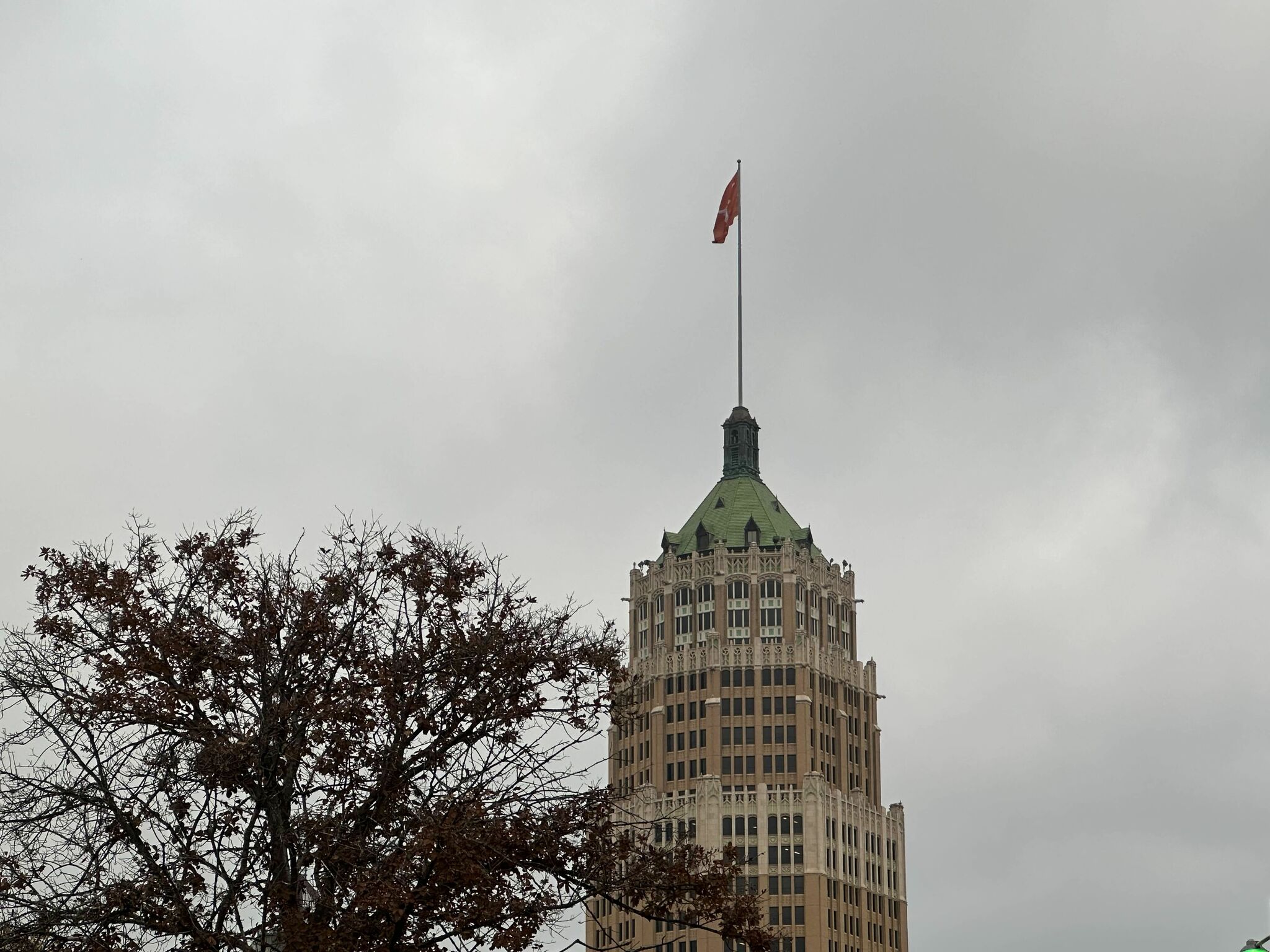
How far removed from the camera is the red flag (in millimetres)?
151500

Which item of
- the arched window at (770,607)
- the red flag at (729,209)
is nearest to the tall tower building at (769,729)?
the arched window at (770,607)

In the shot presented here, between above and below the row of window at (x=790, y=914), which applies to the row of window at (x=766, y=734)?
above

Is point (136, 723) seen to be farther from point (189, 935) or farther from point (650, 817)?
point (650, 817)

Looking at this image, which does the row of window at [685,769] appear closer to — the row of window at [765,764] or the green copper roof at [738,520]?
the row of window at [765,764]

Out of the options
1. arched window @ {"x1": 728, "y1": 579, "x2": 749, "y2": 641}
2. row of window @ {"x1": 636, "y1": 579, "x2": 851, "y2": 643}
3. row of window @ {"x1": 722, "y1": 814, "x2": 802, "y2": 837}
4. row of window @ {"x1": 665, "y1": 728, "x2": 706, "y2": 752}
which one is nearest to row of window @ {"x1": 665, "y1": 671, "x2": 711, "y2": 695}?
row of window @ {"x1": 665, "y1": 728, "x2": 706, "y2": 752}

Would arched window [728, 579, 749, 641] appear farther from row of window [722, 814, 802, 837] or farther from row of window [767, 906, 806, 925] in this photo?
row of window [767, 906, 806, 925]

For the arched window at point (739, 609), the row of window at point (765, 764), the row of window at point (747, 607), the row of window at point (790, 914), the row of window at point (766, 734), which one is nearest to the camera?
the row of window at point (790, 914)

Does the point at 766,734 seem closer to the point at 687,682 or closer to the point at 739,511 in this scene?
the point at 687,682

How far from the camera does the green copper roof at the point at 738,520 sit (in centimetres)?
16800

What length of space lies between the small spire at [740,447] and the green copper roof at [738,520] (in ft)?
4.96

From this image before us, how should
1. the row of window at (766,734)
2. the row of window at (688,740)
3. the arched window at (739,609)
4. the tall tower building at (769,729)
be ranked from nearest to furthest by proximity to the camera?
the tall tower building at (769,729) → the row of window at (688,740) → the row of window at (766,734) → the arched window at (739,609)

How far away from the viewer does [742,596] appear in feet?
541

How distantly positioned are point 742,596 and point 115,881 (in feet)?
459

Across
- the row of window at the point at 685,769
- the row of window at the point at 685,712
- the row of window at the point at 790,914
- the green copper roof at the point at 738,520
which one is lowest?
the row of window at the point at 790,914
